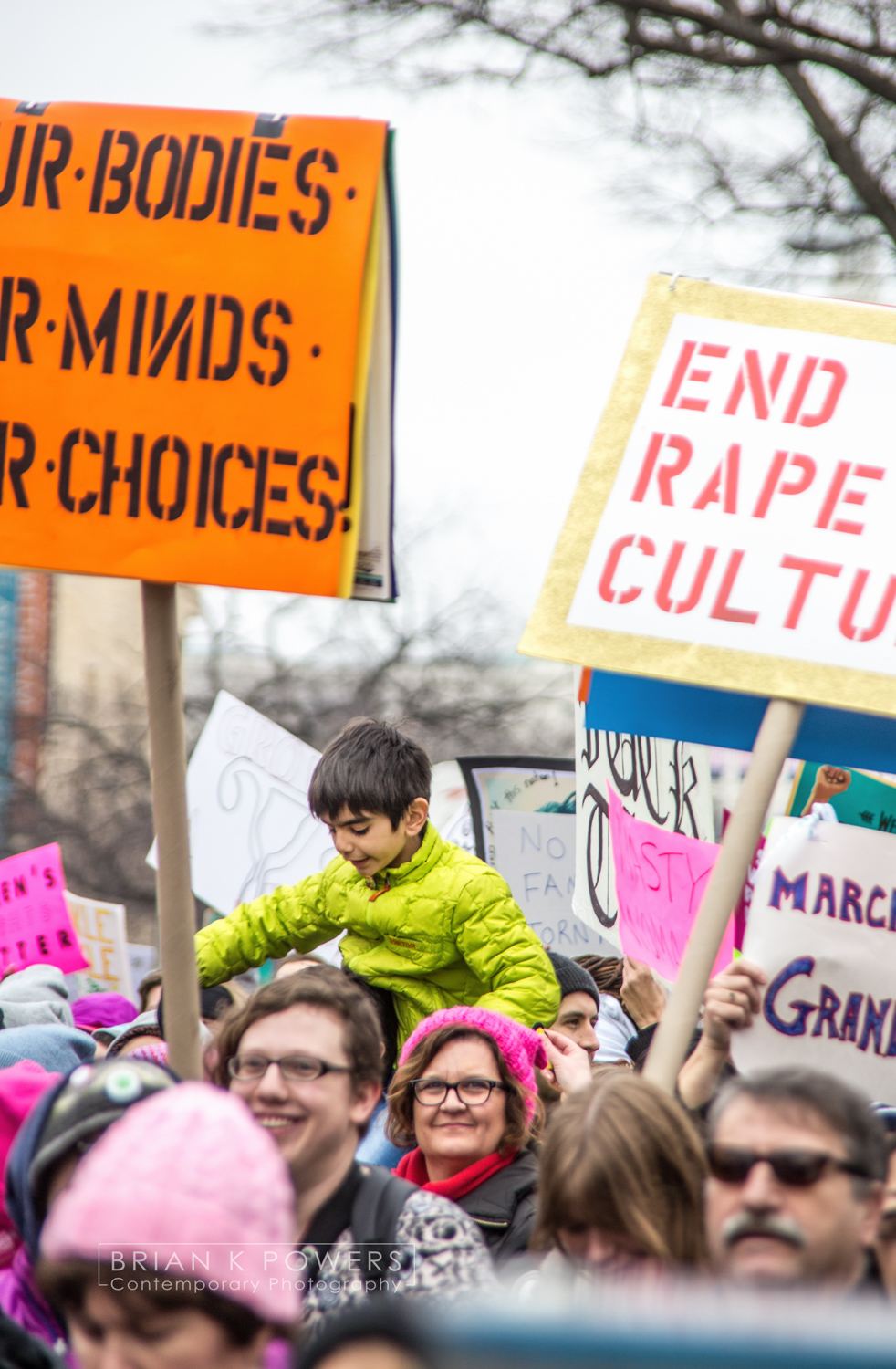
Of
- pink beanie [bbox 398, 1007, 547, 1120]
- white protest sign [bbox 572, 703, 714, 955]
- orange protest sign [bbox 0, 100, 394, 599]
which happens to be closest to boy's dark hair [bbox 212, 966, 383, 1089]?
pink beanie [bbox 398, 1007, 547, 1120]

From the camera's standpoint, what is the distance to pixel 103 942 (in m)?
6.96

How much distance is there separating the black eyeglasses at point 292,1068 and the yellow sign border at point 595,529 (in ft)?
2.88

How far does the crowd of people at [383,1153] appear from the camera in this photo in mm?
1345

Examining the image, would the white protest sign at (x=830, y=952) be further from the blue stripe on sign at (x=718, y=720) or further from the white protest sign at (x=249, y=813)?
the white protest sign at (x=249, y=813)

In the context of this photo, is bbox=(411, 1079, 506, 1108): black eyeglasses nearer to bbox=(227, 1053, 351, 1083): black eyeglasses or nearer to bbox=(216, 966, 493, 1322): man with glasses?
bbox=(216, 966, 493, 1322): man with glasses

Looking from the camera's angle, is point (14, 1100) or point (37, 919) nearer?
point (14, 1100)

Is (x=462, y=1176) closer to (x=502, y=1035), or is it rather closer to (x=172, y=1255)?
(x=502, y=1035)

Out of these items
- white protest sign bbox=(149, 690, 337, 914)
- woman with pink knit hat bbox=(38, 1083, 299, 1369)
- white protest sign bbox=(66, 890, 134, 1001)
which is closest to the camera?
woman with pink knit hat bbox=(38, 1083, 299, 1369)

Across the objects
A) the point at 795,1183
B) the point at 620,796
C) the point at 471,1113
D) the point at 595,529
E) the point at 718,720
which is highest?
the point at 595,529

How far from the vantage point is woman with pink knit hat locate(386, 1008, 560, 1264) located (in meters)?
2.76

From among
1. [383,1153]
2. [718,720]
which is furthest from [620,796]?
[383,1153]

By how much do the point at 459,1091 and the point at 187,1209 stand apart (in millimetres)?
1564

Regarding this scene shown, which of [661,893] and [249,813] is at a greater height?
[249,813]

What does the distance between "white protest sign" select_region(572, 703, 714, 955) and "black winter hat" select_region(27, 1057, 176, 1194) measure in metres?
2.56
